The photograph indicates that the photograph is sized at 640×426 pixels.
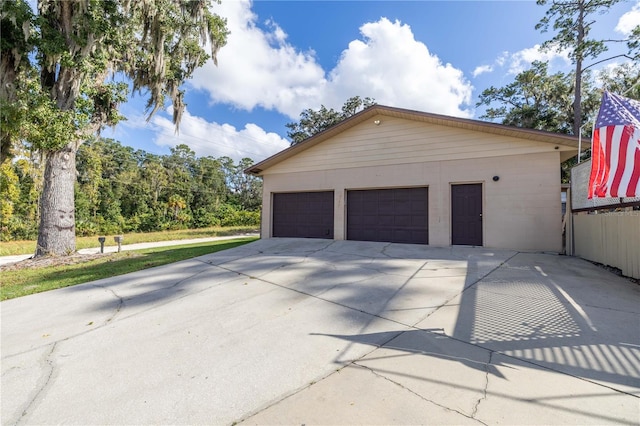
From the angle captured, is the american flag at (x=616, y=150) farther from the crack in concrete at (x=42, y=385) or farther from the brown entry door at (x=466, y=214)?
the crack in concrete at (x=42, y=385)

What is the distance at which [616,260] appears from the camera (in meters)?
5.30

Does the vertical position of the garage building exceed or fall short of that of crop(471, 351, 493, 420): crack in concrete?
it exceeds it

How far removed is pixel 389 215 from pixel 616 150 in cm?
584

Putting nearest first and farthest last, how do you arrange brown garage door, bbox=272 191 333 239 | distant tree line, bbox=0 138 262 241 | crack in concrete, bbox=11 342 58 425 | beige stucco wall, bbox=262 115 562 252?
1. crack in concrete, bbox=11 342 58 425
2. beige stucco wall, bbox=262 115 562 252
3. brown garage door, bbox=272 191 333 239
4. distant tree line, bbox=0 138 262 241

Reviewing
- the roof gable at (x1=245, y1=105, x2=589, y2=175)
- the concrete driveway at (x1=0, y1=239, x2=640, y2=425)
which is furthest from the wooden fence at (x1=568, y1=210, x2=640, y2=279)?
the roof gable at (x1=245, y1=105, x2=589, y2=175)

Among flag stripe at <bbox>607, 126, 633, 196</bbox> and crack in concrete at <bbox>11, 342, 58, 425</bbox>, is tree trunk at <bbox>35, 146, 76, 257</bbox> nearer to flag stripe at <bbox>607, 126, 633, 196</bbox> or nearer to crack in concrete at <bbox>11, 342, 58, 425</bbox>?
crack in concrete at <bbox>11, 342, 58, 425</bbox>

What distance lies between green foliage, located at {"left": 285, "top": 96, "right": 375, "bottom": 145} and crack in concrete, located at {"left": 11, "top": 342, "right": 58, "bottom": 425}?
21.9 meters

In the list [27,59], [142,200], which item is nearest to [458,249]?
[27,59]

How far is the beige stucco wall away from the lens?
7.62 metres

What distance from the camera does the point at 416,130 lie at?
915cm

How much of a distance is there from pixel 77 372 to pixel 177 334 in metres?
0.86

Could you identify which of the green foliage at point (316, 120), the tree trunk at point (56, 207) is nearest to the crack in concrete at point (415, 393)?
the tree trunk at point (56, 207)

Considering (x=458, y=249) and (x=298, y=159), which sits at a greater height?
(x=298, y=159)

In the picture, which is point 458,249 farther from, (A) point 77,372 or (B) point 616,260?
(A) point 77,372
